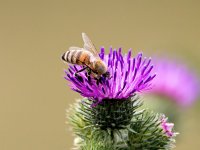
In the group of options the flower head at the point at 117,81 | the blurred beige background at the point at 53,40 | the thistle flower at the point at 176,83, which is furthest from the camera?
the blurred beige background at the point at 53,40

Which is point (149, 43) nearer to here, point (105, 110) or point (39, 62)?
point (39, 62)

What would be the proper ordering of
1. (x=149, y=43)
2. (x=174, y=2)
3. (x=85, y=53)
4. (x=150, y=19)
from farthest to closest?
(x=174, y=2) < (x=150, y=19) < (x=149, y=43) < (x=85, y=53)

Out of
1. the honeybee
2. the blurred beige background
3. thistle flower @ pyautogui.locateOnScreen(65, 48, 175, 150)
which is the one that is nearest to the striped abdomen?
the honeybee

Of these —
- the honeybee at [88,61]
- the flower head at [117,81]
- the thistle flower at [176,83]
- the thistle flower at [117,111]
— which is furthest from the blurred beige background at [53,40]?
the honeybee at [88,61]

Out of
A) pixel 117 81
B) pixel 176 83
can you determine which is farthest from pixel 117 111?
pixel 176 83

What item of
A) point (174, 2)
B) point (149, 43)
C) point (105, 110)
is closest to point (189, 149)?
point (149, 43)

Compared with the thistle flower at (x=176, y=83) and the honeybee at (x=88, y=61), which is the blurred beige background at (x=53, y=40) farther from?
the honeybee at (x=88, y=61)
